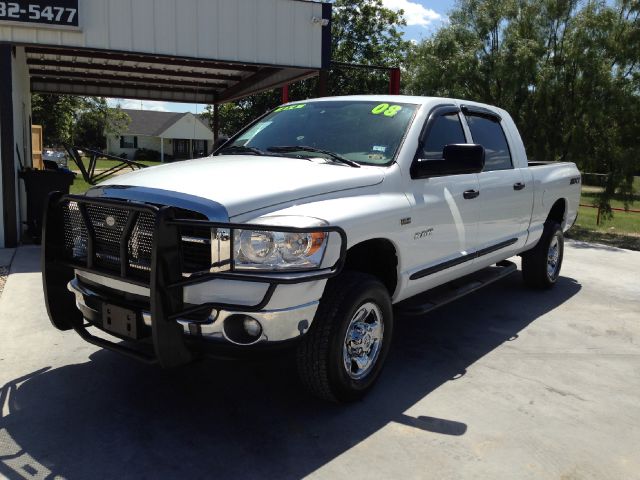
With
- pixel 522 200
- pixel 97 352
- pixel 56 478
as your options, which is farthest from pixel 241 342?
pixel 522 200

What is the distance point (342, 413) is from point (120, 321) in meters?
1.44

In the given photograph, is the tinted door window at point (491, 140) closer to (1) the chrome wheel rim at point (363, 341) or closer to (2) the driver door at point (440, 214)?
(2) the driver door at point (440, 214)

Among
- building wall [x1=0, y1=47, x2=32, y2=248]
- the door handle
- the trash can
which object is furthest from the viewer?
the trash can

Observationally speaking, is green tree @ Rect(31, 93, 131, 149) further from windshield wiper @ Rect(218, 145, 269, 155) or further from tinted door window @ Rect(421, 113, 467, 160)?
tinted door window @ Rect(421, 113, 467, 160)

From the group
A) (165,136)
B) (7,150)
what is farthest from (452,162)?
(165,136)

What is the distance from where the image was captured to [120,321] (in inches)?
132

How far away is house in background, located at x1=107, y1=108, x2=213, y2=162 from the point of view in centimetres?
5912

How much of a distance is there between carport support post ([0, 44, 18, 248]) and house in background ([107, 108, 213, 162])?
48.2 meters

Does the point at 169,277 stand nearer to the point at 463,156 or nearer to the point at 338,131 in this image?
the point at 338,131

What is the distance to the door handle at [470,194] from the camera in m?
4.73

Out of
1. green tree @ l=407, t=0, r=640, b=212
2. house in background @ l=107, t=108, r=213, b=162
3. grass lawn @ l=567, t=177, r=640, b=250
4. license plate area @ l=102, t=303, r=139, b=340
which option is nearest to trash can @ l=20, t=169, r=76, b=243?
license plate area @ l=102, t=303, r=139, b=340

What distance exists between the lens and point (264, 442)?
3.32 meters

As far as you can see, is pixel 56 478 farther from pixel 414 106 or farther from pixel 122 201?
pixel 414 106

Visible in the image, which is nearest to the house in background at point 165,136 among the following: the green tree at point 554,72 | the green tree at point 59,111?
the green tree at point 59,111
